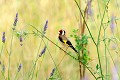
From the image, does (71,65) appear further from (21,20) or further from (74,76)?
(21,20)

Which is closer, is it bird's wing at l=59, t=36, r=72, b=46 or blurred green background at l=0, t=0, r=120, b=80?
bird's wing at l=59, t=36, r=72, b=46

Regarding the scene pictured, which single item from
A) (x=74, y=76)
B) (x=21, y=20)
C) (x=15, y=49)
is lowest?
(x=74, y=76)

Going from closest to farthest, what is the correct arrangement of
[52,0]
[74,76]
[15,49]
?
[74,76] < [15,49] < [52,0]

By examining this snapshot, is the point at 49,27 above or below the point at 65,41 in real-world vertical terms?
above

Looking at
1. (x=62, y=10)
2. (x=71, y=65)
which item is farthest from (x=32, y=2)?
(x=71, y=65)

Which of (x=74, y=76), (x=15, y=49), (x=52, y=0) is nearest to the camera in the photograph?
(x=74, y=76)

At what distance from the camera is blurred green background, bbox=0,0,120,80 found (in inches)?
81.0

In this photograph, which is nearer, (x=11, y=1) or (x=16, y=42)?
(x=16, y=42)

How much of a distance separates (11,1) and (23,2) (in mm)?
74

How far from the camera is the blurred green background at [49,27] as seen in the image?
81.0 inches

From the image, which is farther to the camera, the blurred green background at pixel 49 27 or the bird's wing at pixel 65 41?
the blurred green background at pixel 49 27

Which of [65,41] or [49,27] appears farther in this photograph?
[49,27]

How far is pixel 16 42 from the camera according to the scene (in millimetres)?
2215

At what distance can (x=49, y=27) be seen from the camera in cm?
221
